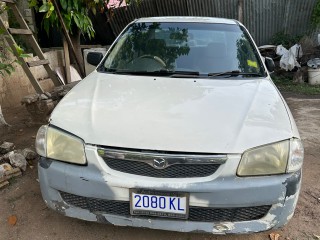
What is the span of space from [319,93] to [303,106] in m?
1.22

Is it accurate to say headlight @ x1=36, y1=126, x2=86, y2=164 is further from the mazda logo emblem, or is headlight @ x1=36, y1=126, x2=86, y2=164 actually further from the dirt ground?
the dirt ground

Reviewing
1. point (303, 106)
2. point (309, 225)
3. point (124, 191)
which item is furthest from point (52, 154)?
point (303, 106)

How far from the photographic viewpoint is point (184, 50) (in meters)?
3.20

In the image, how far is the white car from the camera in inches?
76.5

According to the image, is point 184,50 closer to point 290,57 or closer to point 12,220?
point 12,220

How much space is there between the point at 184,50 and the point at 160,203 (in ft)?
5.49

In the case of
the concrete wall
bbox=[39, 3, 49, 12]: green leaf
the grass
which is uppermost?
bbox=[39, 3, 49, 12]: green leaf

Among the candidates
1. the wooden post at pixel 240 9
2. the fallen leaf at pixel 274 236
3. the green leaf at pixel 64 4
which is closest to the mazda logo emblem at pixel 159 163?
the fallen leaf at pixel 274 236

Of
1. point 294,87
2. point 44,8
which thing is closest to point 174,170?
point 44,8

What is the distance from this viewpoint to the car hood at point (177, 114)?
1991mm

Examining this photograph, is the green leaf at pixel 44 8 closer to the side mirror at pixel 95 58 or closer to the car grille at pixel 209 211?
the side mirror at pixel 95 58

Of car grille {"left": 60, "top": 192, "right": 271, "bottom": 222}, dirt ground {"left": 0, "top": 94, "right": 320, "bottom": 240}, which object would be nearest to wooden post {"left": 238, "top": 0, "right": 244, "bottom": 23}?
dirt ground {"left": 0, "top": 94, "right": 320, "bottom": 240}

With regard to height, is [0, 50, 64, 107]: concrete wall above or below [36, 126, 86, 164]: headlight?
below

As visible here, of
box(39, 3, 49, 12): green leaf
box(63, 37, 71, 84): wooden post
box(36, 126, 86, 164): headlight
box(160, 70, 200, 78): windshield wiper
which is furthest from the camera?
box(63, 37, 71, 84): wooden post
